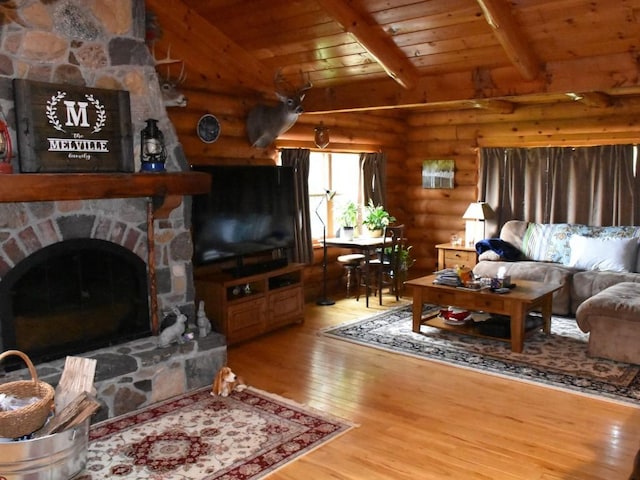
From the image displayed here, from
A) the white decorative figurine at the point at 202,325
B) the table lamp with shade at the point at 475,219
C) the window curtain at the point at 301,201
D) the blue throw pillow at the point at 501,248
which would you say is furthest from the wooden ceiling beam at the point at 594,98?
the white decorative figurine at the point at 202,325

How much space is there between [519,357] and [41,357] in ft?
11.5

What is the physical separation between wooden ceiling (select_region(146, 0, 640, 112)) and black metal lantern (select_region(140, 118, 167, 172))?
4.30 feet

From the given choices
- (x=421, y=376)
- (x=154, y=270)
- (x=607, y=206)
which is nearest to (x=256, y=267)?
(x=154, y=270)

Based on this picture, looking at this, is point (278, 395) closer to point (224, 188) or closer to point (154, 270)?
point (154, 270)

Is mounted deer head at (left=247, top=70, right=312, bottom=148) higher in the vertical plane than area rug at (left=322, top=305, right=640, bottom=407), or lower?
higher

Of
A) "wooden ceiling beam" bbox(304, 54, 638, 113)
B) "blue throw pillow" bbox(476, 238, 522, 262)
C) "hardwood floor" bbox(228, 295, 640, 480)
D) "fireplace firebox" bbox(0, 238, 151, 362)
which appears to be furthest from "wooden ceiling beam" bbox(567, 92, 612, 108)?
"fireplace firebox" bbox(0, 238, 151, 362)

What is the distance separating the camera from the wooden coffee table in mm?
4809

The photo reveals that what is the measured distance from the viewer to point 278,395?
159 inches

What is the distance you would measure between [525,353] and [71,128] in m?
3.80

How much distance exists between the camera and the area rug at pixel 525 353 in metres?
4.20

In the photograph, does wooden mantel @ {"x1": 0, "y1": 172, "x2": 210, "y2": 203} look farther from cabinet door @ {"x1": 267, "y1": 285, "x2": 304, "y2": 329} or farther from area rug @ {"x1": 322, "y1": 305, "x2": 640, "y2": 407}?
area rug @ {"x1": 322, "y1": 305, "x2": 640, "y2": 407}

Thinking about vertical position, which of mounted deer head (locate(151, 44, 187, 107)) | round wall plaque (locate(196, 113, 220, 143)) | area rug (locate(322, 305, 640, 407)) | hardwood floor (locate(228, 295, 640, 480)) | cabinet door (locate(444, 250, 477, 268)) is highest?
mounted deer head (locate(151, 44, 187, 107))

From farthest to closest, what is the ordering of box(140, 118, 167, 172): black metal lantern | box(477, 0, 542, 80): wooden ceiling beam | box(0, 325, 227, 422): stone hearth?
box(477, 0, 542, 80): wooden ceiling beam < box(140, 118, 167, 172): black metal lantern < box(0, 325, 227, 422): stone hearth

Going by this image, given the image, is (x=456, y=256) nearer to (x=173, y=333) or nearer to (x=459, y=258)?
(x=459, y=258)
